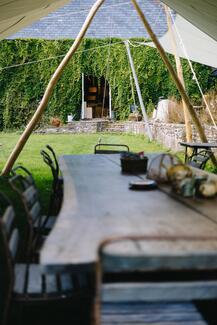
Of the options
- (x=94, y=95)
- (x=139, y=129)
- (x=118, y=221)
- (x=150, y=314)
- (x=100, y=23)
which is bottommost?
(x=139, y=129)

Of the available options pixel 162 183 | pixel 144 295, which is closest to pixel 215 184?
pixel 162 183

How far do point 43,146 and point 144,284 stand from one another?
1089cm

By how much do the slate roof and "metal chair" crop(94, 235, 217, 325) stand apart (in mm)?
14419

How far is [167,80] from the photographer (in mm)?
17312

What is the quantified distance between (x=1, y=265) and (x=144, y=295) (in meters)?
2.12

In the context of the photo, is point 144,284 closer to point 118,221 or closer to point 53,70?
point 118,221

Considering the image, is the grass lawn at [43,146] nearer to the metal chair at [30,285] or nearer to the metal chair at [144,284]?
the metal chair at [30,285]

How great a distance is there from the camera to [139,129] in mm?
15469

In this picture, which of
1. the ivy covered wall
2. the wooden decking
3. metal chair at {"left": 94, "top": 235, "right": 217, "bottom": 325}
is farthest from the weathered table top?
the ivy covered wall

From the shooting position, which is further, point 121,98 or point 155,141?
point 121,98

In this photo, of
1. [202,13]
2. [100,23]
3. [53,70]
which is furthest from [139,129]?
[202,13]

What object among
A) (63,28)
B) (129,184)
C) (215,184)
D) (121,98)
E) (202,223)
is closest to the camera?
(202,223)

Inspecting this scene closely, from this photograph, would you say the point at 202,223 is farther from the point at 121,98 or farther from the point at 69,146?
the point at 121,98

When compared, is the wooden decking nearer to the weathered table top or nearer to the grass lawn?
the weathered table top
